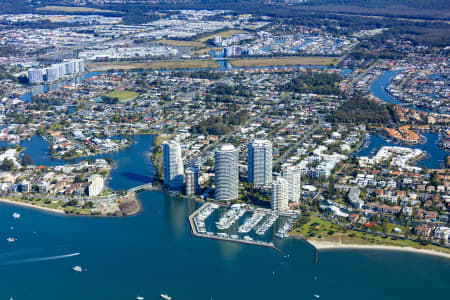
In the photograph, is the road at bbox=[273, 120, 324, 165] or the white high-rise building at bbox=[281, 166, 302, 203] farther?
the road at bbox=[273, 120, 324, 165]

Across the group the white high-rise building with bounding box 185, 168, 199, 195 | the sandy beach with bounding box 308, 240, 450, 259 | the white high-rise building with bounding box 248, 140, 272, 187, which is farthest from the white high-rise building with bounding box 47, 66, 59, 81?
the sandy beach with bounding box 308, 240, 450, 259

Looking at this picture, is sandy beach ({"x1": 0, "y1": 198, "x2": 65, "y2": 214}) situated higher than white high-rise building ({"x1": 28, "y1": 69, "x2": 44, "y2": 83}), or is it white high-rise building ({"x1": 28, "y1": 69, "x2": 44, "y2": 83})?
white high-rise building ({"x1": 28, "y1": 69, "x2": 44, "y2": 83})

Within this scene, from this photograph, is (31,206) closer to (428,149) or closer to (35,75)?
(428,149)

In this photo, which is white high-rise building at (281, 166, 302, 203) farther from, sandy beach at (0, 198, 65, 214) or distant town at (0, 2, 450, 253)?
sandy beach at (0, 198, 65, 214)

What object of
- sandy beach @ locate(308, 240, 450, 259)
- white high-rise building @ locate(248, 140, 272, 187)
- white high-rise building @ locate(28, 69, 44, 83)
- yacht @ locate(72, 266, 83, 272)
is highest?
white high-rise building @ locate(28, 69, 44, 83)

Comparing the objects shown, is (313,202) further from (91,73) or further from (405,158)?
(91,73)

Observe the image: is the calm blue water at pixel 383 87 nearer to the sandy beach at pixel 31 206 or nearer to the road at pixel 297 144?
the road at pixel 297 144
